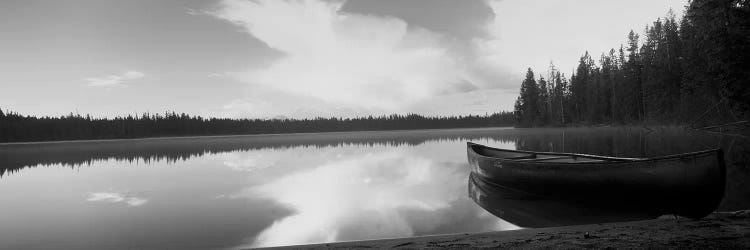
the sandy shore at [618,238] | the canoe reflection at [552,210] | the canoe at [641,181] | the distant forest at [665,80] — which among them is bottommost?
the canoe reflection at [552,210]

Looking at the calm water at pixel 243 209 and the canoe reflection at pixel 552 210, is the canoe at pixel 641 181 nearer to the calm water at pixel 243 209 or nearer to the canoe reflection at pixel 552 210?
the canoe reflection at pixel 552 210

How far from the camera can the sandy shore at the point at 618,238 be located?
6851 mm

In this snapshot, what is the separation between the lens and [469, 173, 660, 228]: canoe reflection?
36.4 ft

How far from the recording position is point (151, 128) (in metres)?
156

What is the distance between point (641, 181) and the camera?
10.8 metres

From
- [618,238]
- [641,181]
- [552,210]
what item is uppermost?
[641,181]

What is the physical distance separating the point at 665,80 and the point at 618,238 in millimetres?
62526

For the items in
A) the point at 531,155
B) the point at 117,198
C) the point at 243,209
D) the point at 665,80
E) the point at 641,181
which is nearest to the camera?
the point at 641,181

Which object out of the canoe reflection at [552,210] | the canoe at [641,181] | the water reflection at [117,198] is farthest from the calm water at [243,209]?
the canoe at [641,181]

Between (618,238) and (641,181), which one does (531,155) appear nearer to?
(641,181)

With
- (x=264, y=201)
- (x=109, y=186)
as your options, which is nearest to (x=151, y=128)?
(x=109, y=186)

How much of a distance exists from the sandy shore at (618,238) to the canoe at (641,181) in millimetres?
579

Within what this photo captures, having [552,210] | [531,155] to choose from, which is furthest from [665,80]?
[552,210]

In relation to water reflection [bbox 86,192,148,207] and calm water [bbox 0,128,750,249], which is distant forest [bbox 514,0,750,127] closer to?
calm water [bbox 0,128,750,249]
